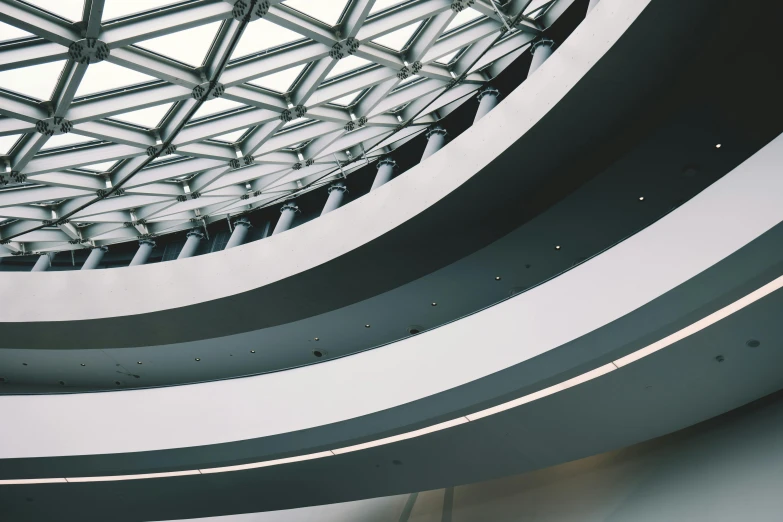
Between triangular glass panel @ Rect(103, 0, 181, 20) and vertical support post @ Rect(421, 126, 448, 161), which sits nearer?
triangular glass panel @ Rect(103, 0, 181, 20)

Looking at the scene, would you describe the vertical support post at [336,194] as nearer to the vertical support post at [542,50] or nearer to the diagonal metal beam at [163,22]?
the vertical support post at [542,50]

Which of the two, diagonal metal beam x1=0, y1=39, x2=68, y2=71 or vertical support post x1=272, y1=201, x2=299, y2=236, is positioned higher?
vertical support post x1=272, y1=201, x2=299, y2=236

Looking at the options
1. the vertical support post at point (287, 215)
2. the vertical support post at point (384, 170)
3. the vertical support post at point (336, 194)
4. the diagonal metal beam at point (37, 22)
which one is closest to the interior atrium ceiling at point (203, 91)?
the diagonal metal beam at point (37, 22)

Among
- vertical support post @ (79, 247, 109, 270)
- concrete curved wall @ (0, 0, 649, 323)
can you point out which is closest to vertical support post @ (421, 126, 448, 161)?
concrete curved wall @ (0, 0, 649, 323)

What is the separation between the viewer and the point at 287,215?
95.7ft

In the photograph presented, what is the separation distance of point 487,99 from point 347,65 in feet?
24.6

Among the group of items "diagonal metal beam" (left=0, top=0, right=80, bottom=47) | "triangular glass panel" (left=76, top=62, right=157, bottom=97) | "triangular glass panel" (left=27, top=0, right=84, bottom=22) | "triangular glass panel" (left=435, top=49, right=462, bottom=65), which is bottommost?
"diagonal metal beam" (left=0, top=0, right=80, bottom=47)

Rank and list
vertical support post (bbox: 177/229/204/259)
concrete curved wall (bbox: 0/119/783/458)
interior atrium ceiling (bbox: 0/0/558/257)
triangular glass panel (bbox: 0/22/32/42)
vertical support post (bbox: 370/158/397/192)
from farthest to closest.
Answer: vertical support post (bbox: 177/229/204/259), vertical support post (bbox: 370/158/397/192), interior atrium ceiling (bbox: 0/0/558/257), triangular glass panel (bbox: 0/22/32/42), concrete curved wall (bbox: 0/119/783/458)

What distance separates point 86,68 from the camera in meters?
14.9

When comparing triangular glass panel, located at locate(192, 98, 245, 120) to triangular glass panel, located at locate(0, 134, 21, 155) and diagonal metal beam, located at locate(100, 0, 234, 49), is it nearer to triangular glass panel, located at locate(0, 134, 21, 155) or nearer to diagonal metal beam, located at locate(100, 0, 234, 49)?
diagonal metal beam, located at locate(100, 0, 234, 49)

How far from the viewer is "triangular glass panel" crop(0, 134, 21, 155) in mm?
17859

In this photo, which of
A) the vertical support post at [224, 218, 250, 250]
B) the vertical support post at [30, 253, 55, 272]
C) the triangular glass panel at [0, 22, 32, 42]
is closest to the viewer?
the triangular glass panel at [0, 22, 32, 42]

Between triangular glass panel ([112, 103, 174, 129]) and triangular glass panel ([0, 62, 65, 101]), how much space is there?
1.95m

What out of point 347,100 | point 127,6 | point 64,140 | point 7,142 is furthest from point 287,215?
point 127,6
